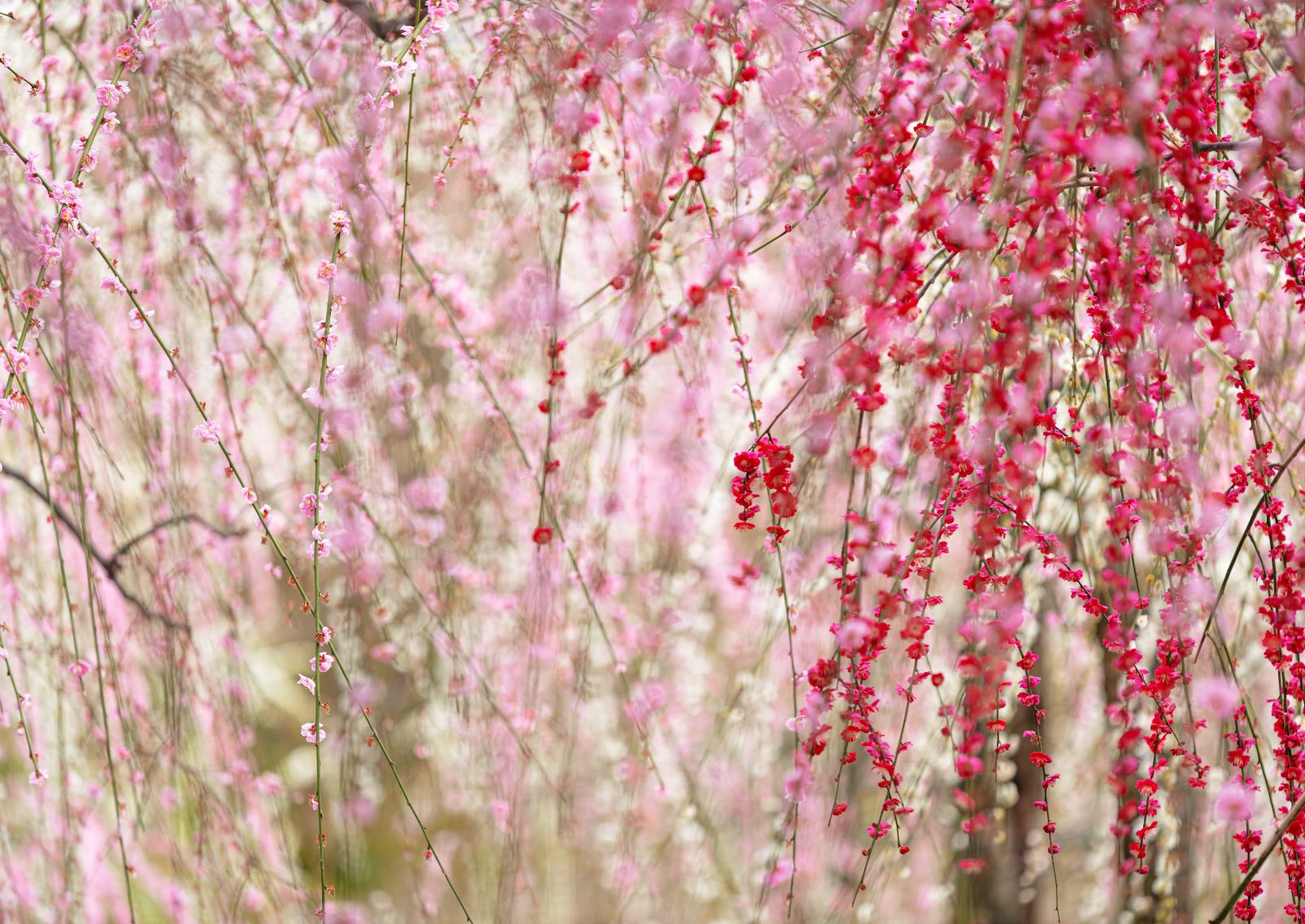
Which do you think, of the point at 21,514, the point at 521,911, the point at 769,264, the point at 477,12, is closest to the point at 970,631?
the point at 477,12

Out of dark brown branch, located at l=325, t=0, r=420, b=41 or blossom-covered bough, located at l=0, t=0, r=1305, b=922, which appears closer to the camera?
blossom-covered bough, located at l=0, t=0, r=1305, b=922

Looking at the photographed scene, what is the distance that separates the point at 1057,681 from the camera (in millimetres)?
2689

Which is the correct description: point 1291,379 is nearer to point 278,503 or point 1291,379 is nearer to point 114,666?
point 114,666

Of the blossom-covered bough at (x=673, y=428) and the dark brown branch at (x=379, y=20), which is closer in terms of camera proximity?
the blossom-covered bough at (x=673, y=428)

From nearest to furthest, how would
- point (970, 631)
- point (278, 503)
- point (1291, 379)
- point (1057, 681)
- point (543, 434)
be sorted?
1. point (970, 631)
2. point (1291, 379)
3. point (543, 434)
4. point (1057, 681)
5. point (278, 503)

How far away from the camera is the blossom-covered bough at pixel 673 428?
742 millimetres

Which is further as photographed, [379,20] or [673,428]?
[673,428]

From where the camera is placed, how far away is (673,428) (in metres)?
2.86

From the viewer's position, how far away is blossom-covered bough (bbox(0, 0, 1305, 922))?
0.74m

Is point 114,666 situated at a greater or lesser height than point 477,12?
lesser

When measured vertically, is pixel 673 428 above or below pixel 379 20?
above

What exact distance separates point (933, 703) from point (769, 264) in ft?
4.18

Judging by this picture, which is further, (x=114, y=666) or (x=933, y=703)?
(x=933, y=703)

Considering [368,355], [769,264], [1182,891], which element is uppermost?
[769,264]
